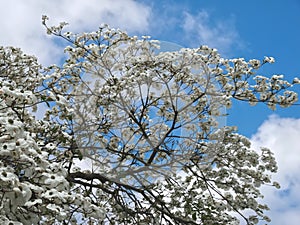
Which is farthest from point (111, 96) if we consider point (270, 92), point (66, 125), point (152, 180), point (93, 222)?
point (270, 92)

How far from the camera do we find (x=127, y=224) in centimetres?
695

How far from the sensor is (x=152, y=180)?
18.4 ft

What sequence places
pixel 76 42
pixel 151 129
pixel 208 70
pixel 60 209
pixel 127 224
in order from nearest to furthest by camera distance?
1. pixel 60 209
2. pixel 151 129
3. pixel 208 70
4. pixel 127 224
5. pixel 76 42

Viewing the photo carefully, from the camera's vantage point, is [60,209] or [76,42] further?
[76,42]

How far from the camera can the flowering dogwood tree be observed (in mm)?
3891

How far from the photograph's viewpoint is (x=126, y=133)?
5363mm

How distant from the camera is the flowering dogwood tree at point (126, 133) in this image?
12.8 ft

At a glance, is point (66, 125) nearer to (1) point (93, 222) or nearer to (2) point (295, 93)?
(1) point (93, 222)


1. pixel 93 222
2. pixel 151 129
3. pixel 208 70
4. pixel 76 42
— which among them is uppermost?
pixel 76 42

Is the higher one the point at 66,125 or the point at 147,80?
the point at 147,80

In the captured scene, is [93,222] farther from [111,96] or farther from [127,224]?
[111,96]

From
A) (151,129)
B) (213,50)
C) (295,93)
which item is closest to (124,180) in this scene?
(151,129)

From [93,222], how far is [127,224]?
2.06 ft

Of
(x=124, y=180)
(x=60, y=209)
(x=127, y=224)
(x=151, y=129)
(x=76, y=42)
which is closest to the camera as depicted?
(x=60, y=209)
